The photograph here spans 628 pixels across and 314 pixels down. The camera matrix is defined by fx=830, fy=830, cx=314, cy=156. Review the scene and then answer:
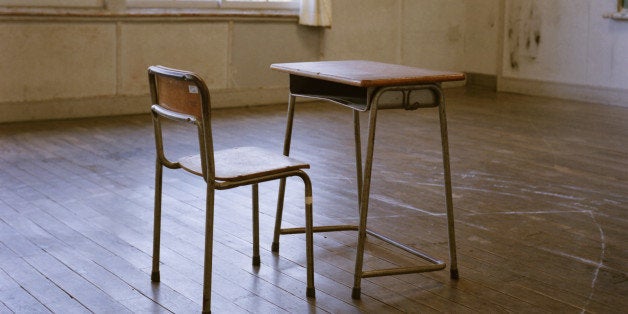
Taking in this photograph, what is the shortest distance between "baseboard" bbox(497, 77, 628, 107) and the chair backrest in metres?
6.10

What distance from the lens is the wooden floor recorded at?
2.83 metres

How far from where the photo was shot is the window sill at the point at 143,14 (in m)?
6.40

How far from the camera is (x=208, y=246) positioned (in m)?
2.51

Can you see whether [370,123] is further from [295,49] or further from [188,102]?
[295,49]

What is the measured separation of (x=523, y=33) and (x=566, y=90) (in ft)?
2.68

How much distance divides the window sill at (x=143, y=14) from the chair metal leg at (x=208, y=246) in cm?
447

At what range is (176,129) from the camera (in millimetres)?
6320

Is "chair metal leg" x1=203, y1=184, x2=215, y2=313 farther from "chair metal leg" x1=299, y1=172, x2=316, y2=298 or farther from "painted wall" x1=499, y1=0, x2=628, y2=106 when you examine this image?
"painted wall" x1=499, y1=0, x2=628, y2=106

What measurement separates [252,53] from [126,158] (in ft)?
8.93

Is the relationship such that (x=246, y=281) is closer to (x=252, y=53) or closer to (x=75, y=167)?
(x=75, y=167)

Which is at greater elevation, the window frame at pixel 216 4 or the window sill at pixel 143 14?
the window frame at pixel 216 4

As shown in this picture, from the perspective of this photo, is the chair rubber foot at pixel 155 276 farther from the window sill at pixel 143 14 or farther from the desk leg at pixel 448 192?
the window sill at pixel 143 14

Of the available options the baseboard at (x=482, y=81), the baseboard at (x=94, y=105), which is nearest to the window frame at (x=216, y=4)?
the baseboard at (x=94, y=105)

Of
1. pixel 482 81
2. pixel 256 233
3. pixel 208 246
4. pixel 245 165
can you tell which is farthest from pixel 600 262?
pixel 482 81
